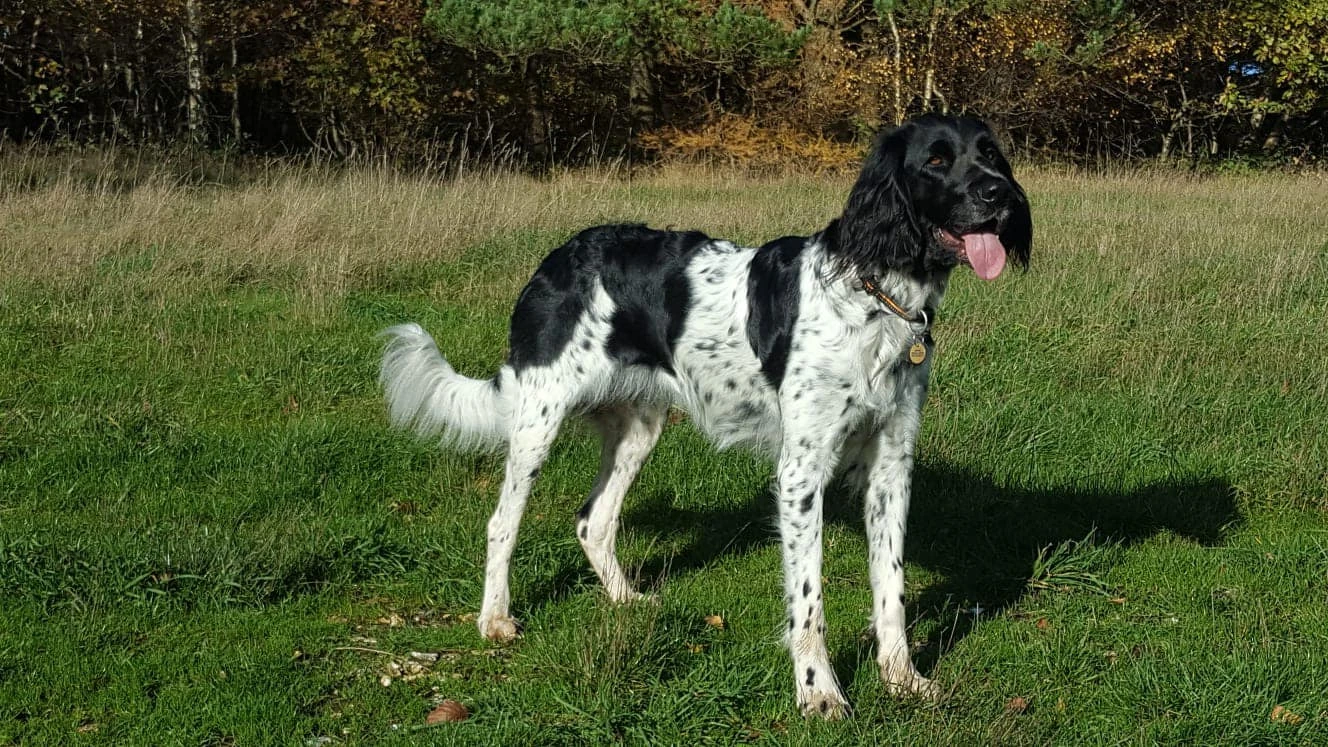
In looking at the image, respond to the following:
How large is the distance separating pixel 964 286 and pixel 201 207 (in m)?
A: 7.07

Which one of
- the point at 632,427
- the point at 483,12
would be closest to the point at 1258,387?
the point at 632,427

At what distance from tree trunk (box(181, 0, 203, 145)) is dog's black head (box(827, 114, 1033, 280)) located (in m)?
Answer: 16.8

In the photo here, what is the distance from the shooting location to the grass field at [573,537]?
4098 millimetres

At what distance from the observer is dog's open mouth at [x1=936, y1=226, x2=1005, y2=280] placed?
4.10 m

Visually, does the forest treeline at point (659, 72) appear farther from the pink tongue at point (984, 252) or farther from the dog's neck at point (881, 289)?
the pink tongue at point (984, 252)

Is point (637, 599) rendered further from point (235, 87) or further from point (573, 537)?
point (235, 87)

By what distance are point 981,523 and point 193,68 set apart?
17619mm

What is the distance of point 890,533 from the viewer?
4438 mm

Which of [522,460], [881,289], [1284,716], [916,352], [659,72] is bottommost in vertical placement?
[1284,716]

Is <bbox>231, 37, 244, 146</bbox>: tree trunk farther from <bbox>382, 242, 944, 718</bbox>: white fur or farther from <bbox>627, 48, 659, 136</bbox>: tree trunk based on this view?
<bbox>382, 242, 944, 718</bbox>: white fur

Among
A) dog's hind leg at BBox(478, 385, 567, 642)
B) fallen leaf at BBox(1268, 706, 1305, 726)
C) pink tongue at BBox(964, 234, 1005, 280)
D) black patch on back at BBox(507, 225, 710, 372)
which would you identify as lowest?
fallen leaf at BBox(1268, 706, 1305, 726)

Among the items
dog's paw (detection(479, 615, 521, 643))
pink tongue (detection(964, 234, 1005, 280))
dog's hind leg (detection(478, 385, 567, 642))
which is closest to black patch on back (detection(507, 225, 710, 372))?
dog's hind leg (detection(478, 385, 567, 642))

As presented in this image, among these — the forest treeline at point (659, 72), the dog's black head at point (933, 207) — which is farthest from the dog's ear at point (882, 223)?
the forest treeline at point (659, 72)

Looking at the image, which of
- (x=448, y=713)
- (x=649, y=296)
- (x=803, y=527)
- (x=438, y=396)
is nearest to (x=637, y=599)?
(x=803, y=527)
